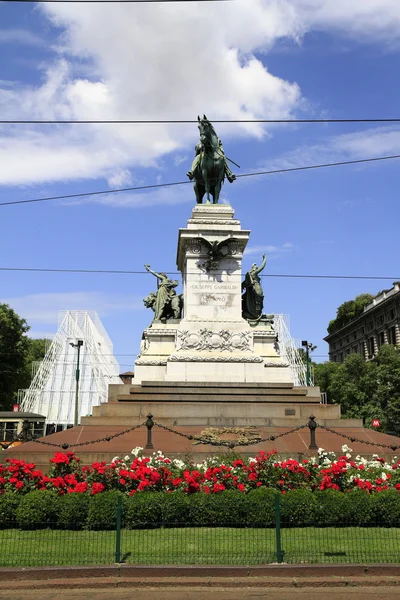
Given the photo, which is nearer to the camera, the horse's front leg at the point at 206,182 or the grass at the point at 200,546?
the grass at the point at 200,546

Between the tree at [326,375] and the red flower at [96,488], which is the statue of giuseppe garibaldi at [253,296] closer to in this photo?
the red flower at [96,488]

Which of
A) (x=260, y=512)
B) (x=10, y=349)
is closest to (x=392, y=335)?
(x=10, y=349)

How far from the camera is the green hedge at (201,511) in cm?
1094

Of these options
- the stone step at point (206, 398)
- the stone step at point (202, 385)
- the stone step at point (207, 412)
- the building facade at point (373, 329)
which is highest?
the building facade at point (373, 329)

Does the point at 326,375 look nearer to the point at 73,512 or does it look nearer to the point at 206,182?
the point at 206,182

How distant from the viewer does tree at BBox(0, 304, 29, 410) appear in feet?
→ 181

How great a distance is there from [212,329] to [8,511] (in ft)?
48.7

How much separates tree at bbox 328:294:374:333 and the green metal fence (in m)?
88.0

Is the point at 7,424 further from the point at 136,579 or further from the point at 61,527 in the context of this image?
the point at 136,579

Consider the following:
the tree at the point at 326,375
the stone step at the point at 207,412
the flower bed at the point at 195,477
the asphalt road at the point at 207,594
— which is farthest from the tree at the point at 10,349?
the asphalt road at the point at 207,594

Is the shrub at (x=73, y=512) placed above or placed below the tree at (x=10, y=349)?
below

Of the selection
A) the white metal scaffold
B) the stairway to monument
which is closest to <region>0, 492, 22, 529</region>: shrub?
the stairway to monument

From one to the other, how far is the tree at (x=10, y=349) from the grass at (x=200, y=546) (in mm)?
46447

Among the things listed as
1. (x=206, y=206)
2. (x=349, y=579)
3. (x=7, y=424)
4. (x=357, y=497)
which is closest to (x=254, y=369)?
(x=206, y=206)
